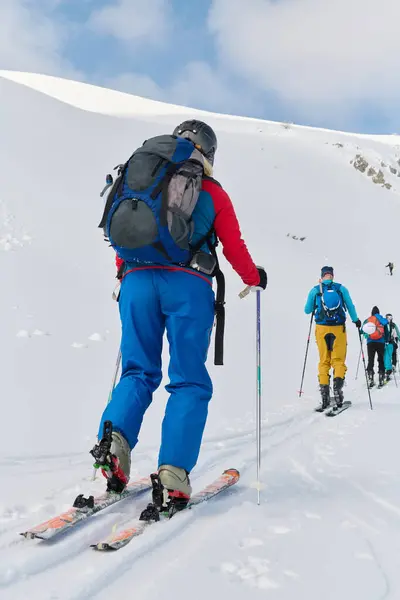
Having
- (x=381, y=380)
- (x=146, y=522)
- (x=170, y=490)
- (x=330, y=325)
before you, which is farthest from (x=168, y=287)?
(x=381, y=380)

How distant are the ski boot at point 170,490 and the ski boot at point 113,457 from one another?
0.20 meters

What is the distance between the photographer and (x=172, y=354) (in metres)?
3.07

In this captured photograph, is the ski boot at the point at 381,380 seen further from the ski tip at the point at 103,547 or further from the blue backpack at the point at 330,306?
the ski tip at the point at 103,547

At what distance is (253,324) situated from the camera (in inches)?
479

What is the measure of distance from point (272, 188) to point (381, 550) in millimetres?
30890

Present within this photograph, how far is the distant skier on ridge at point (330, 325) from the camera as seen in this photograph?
823 centimetres

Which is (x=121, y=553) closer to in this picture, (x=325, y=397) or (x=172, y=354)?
(x=172, y=354)

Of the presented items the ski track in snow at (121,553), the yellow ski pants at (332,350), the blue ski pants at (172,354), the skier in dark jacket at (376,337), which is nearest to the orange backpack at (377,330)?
the skier in dark jacket at (376,337)

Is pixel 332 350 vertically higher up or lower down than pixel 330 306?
lower down

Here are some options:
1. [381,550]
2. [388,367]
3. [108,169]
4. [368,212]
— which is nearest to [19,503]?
[381,550]

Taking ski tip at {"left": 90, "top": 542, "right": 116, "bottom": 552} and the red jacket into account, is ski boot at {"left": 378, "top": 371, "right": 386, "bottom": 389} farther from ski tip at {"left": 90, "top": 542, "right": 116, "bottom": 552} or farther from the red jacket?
ski tip at {"left": 90, "top": 542, "right": 116, "bottom": 552}

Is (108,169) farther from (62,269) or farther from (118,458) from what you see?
(118,458)

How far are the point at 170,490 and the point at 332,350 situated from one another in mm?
6052

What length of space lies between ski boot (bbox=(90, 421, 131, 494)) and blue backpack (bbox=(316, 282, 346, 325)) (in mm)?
5833
